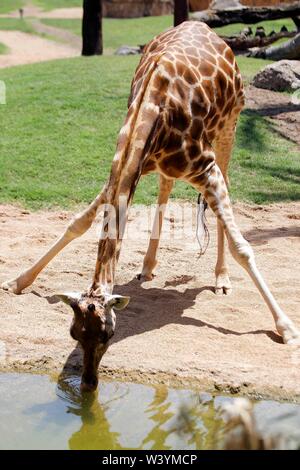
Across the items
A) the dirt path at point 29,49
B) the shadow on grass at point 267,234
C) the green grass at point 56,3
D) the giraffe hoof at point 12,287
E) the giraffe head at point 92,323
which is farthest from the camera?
the green grass at point 56,3

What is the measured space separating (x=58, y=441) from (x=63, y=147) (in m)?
7.08

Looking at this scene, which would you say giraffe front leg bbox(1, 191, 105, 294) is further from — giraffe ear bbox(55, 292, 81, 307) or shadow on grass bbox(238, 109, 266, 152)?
shadow on grass bbox(238, 109, 266, 152)

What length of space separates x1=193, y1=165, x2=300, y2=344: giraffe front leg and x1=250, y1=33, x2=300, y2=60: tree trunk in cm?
1009

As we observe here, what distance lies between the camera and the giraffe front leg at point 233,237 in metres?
6.22

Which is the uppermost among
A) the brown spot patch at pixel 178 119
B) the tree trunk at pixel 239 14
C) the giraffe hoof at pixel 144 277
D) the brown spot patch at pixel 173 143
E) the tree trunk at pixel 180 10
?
the brown spot patch at pixel 178 119

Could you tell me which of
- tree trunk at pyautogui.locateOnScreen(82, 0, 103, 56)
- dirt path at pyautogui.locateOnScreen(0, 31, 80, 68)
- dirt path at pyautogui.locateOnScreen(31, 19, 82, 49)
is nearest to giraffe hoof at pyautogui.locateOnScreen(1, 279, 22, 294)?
tree trunk at pyautogui.locateOnScreen(82, 0, 103, 56)

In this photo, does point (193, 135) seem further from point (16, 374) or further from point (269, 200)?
point (269, 200)

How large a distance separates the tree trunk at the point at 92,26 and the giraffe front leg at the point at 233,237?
40.3 ft

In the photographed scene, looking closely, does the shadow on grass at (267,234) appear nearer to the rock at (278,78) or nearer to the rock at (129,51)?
the rock at (278,78)

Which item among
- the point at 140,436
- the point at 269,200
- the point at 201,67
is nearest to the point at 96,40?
the point at 269,200

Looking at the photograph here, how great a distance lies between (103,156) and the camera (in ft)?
36.4

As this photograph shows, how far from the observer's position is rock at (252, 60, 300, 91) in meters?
13.7

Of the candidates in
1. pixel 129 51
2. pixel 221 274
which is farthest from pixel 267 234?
pixel 129 51

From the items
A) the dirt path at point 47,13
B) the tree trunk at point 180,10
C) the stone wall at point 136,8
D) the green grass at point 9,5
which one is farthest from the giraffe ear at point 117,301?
the green grass at point 9,5
